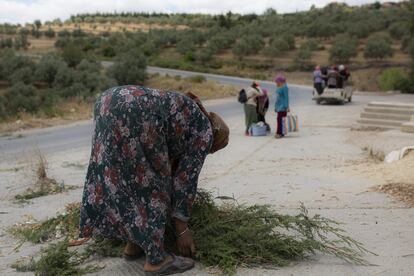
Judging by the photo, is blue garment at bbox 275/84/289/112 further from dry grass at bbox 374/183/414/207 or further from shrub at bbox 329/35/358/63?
shrub at bbox 329/35/358/63

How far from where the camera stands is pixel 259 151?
11969mm

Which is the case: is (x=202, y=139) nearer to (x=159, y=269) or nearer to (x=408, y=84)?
(x=159, y=269)

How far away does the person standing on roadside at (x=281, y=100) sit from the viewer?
1395 cm

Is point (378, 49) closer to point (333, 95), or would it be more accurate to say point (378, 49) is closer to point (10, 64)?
point (333, 95)

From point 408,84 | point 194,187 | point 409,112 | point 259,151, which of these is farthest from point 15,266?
point 408,84

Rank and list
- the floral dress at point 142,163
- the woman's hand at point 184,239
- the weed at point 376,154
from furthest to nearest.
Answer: the weed at point 376,154, the woman's hand at point 184,239, the floral dress at point 142,163

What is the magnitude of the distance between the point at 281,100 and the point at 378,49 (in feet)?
132

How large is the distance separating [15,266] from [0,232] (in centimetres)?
136

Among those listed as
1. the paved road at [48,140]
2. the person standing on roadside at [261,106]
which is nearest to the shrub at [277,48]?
the paved road at [48,140]

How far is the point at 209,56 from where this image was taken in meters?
67.5

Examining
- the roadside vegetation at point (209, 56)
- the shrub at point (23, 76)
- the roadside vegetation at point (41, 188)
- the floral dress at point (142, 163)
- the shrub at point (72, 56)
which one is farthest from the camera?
the shrub at point (72, 56)

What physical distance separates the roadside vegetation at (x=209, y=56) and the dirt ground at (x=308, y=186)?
490 inches

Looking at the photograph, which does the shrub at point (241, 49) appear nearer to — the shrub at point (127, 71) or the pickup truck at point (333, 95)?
the shrub at point (127, 71)

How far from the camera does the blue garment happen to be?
13961 mm
